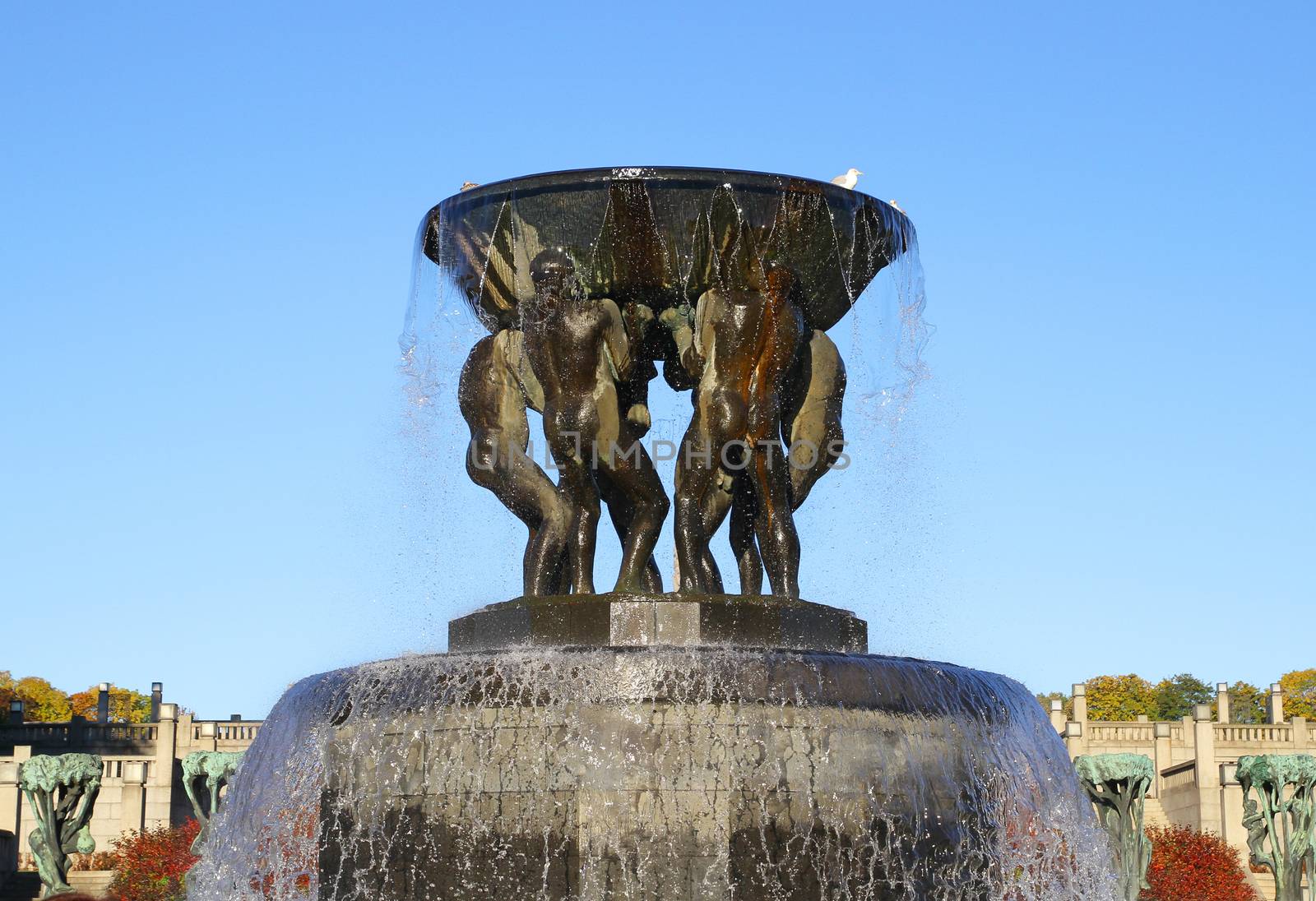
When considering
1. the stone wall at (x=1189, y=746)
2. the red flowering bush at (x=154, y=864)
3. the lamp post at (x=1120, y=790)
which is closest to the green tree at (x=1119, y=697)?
the stone wall at (x=1189, y=746)

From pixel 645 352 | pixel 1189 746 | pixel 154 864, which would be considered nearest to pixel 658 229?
pixel 645 352

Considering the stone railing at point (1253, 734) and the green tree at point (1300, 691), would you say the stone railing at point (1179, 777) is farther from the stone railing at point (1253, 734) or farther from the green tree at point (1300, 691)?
the green tree at point (1300, 691)

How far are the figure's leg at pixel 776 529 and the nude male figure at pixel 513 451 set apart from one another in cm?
117

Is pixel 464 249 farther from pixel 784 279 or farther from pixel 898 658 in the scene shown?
pixel 898 658

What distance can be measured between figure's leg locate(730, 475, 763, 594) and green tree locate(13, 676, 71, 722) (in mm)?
69597

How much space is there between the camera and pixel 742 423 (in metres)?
12.0

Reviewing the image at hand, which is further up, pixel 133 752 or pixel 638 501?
pixel 638 501

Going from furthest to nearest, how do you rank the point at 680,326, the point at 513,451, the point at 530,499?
the point at 680,326, the point at 513,451, the point at 530,499

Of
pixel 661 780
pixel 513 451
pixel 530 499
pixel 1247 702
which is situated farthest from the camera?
pixel 1247 702

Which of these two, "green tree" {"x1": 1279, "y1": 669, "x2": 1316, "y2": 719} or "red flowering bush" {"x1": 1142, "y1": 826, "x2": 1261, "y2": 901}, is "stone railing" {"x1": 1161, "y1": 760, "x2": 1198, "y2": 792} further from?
"green tree" {"x1": 1279, "y1": 669, "x2": 1316, "y2": 719}

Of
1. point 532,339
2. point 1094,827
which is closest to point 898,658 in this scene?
point 1094,827

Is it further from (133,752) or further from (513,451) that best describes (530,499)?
(133,752)

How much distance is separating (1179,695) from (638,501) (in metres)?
79.7

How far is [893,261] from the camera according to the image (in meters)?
13.4
